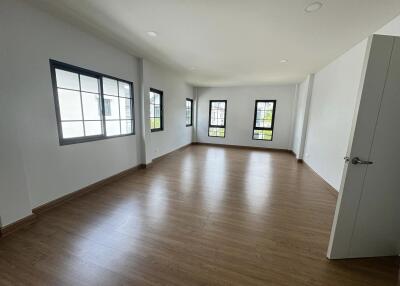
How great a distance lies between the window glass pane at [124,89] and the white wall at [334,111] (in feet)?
14.0

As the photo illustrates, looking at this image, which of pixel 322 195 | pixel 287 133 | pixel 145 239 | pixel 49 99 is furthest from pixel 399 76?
pixel 287 133

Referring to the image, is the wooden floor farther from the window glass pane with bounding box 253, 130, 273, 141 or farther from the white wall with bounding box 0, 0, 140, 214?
the window glass pane with bounding box 253, 130, 273, 141

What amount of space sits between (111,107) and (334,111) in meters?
4.55

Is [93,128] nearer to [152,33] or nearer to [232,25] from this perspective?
[152,33]

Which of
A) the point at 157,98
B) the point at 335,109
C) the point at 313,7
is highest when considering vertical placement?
the point at 313,7

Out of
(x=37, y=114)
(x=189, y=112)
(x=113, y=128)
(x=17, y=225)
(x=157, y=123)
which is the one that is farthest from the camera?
(x=189, y=112)

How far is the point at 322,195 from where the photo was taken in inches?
120

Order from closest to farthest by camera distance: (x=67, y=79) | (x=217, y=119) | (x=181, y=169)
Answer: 1. (x=67, y=79)
2. (x=181, y=169)
3. (x=217, y=119)

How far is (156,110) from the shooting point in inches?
191

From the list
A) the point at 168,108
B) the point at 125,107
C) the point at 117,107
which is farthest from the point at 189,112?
the point at 117,107

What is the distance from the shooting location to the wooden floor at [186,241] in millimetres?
1439

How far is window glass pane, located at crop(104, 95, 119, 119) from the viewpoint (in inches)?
127

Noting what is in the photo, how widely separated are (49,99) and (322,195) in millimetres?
4672

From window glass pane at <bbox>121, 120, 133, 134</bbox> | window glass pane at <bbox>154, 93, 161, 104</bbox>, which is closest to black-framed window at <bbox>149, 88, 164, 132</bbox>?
window glass pane at <bbox>154, 93, 161, 104</bbox>
